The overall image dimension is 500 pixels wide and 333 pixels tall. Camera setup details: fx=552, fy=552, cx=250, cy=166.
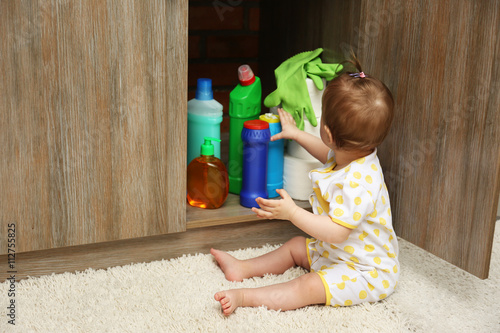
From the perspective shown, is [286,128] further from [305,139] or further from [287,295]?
[287,295]

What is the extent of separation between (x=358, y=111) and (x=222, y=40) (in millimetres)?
844

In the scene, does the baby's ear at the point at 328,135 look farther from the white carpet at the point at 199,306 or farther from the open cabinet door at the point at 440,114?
the white carpet at the point at 199,306

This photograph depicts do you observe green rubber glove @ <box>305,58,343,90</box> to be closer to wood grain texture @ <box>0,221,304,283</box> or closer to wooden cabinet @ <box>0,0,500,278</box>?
wooden cabinet @ <box>0,0,500,278</box>

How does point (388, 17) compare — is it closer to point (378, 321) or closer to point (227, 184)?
point (227, 184)

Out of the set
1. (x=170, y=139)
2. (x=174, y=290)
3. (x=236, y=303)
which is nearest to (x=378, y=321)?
(x=236, y=303)

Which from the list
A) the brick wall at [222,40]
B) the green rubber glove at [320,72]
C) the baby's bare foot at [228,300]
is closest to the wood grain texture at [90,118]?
the baby's bare foot at [228,300]

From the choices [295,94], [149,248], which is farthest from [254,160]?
[149,248]

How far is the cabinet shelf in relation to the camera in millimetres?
1173

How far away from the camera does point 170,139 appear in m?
1.09

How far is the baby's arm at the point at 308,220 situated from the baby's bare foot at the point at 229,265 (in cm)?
17

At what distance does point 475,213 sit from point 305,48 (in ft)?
2.18

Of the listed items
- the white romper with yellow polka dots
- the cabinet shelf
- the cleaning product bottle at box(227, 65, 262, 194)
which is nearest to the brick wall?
the cleaning product bottle at box(227, 65, 262, 194)

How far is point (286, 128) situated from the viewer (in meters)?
1.23

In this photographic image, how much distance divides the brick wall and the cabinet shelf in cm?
55
